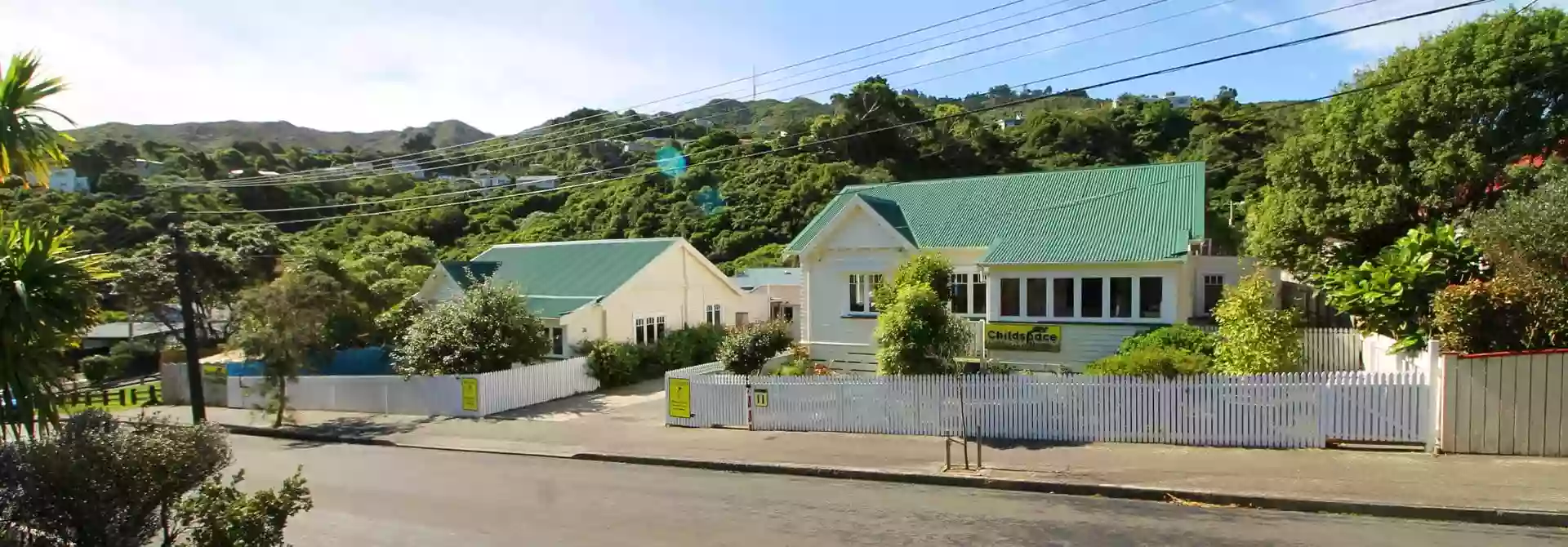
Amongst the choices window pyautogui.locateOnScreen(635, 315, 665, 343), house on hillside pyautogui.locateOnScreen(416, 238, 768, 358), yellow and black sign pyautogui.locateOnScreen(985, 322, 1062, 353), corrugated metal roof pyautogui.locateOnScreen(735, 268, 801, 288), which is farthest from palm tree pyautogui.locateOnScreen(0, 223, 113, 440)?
corrugated metal roof pyautogui.locateOnScreen(735, 268, 801, 288)

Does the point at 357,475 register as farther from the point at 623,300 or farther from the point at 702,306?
the point at 702,306

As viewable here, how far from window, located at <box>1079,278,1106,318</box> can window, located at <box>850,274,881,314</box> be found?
5.25 m

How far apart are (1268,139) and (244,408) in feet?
195

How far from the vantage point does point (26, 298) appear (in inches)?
217

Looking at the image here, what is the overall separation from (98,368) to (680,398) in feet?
121

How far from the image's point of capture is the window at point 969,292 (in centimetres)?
2252

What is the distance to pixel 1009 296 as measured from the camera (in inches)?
832

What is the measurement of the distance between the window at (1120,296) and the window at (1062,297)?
918mm

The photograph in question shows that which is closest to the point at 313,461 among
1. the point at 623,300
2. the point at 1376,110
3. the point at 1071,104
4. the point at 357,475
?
the point at 357,475

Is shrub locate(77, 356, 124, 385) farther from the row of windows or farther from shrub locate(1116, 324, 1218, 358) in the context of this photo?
shrub locate(1116, 324, 1218, 358)

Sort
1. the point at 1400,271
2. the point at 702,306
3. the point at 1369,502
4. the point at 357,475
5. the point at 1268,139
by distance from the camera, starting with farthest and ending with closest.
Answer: the point at 1268,139 → the point at 702,306 → the point at 357,475 → the point at 1400,271 → the point at 1369,502

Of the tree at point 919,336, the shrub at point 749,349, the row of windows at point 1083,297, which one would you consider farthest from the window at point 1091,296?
the shrub at point 749,349

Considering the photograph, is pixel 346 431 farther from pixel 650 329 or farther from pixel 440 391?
pixel 650 329

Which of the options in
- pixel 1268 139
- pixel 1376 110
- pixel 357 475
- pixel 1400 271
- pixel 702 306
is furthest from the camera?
pixel 1268 139
